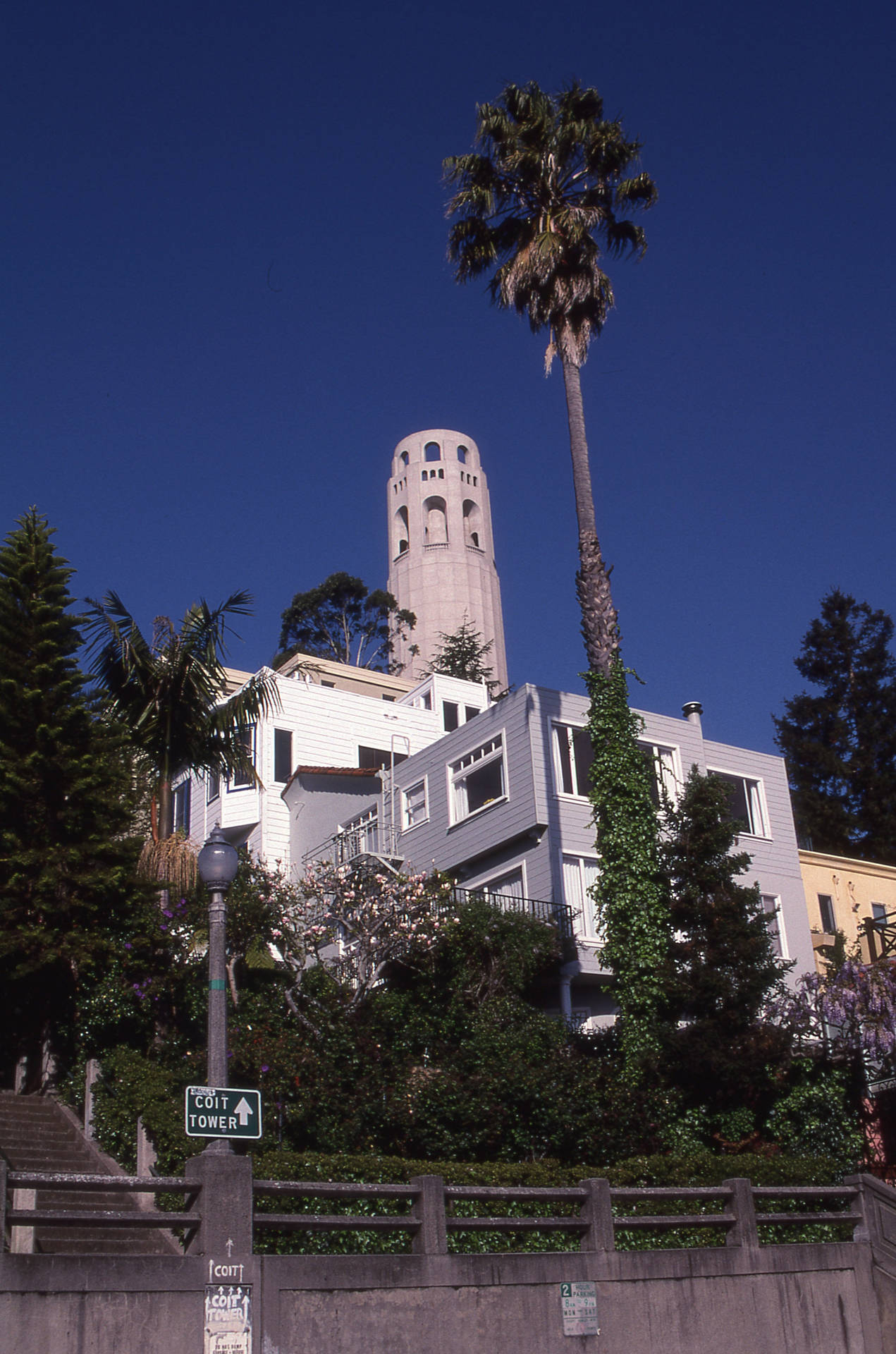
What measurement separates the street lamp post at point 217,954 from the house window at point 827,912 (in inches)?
1080

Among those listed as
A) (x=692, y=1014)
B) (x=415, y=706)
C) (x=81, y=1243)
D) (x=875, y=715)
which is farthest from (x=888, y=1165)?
(x=875, y=715)

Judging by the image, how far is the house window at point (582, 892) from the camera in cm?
3141

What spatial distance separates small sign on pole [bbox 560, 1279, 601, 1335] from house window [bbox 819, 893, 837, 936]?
2414 centimetres

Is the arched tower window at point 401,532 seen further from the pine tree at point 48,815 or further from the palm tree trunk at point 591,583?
the pine tree at point 48,815

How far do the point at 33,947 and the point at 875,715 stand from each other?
45.3 m

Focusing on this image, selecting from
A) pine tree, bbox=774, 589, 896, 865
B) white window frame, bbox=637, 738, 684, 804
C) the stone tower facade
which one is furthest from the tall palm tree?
the stone tower facade

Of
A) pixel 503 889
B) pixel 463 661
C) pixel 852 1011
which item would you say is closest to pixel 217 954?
pixel 852 1011

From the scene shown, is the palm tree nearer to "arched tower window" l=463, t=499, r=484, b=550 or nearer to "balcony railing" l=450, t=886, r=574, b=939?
"balcony railing" l=450, t=886, r=574, b=939

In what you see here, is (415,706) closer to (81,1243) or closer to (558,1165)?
(558,1165)

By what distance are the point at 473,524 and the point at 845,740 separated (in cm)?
4928

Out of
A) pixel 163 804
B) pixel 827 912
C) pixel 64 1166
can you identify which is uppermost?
pixel 827 912

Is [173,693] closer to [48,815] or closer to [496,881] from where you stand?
[48,815]

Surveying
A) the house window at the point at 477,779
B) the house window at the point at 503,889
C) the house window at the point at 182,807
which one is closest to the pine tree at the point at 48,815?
the house window at the point at 503,889

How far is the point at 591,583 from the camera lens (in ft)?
87.7
